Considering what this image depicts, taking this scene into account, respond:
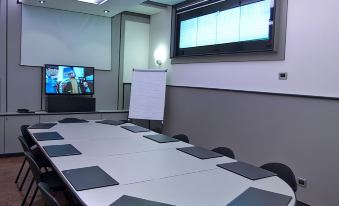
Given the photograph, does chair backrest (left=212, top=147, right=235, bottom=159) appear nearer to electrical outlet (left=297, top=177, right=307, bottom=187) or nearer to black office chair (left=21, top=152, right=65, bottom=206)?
electrical outlet (left=297, top=177, right=307, bottom=187)

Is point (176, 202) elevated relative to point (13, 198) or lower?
elevated

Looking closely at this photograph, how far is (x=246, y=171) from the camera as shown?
219cm

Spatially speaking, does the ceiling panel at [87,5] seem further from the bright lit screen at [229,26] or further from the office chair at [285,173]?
the office chair at [285,173]

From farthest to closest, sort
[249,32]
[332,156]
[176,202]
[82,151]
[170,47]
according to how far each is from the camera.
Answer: [170,47] < [249,32] < [332,156] < [82,151] < [176,202]

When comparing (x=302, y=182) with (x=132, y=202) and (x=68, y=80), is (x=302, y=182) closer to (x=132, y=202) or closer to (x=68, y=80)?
(x=132, y=202)

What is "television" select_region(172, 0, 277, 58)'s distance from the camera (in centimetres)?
383

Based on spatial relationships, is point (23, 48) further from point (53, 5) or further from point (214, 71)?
point (214, 71)

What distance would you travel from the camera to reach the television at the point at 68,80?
543 centimetres

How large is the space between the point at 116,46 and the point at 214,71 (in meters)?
2.69

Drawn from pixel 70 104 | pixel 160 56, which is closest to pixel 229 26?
pixel 160 56

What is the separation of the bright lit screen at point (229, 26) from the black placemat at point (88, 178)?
2.92 m

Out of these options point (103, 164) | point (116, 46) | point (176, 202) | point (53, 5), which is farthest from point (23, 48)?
point (176, 202)

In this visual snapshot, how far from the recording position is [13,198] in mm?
3375

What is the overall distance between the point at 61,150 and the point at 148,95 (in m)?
3.25
